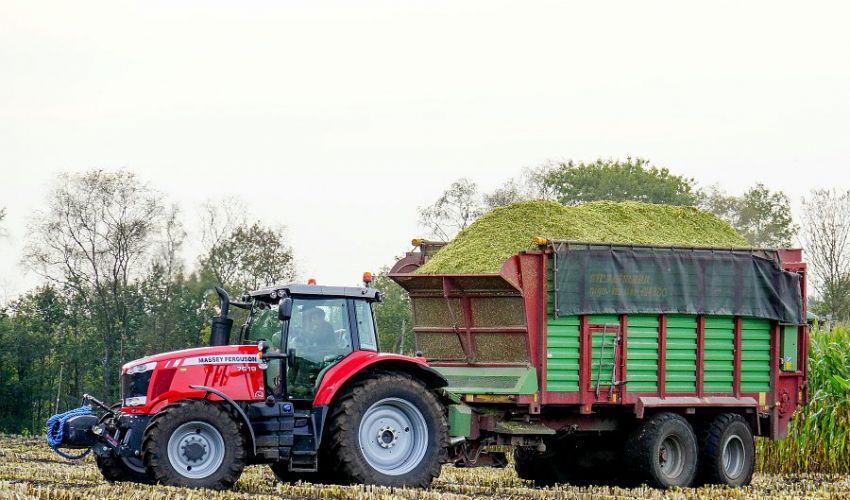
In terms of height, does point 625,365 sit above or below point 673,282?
below

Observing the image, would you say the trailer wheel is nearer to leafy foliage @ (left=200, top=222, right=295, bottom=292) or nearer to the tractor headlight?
the tractor headlight

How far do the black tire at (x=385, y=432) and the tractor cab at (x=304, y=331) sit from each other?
43 cm

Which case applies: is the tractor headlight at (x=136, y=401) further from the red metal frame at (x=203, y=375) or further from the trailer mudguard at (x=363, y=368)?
the trailer mudguard at (x=363, y=368)

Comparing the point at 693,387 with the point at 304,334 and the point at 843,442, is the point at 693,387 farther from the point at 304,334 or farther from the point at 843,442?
the point at 304,334

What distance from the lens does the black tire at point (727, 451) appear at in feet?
56.1

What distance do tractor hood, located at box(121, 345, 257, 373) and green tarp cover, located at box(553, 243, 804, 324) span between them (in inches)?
156

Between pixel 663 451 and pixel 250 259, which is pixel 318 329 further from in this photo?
pixel 250 259

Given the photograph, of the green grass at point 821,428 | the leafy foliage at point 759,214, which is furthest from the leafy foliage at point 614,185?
the green grass at point 821,428

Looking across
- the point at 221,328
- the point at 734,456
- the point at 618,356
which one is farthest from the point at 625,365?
the point at 221,328

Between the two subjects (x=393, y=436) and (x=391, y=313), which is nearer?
(x=393, y=436)

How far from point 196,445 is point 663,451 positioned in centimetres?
662

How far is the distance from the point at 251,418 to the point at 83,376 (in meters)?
39.6

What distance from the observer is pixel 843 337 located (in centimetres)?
2189

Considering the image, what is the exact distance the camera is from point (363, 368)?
1381cm
